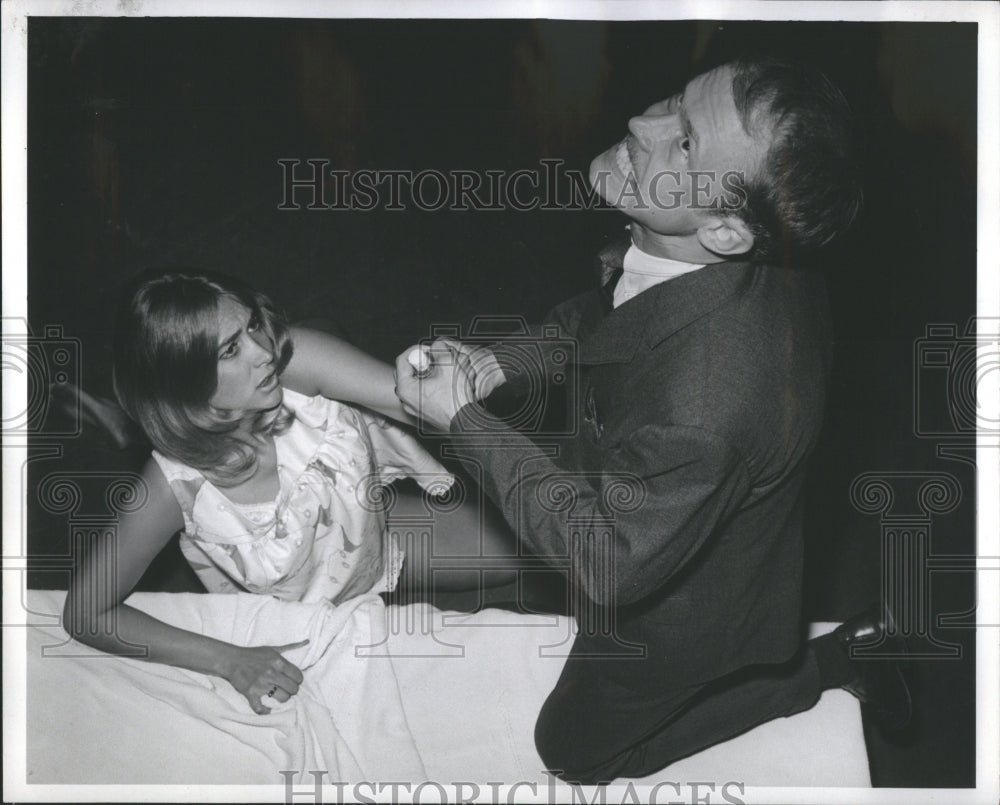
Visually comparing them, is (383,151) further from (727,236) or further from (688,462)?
(688,462)

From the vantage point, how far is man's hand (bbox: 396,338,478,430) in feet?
4.33

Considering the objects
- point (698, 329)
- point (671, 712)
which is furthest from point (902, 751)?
point (698, 329)

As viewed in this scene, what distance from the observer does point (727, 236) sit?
4.13 feet

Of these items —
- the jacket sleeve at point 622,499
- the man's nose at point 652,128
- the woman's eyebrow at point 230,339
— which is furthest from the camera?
the woman's eyebrow at point 230,339

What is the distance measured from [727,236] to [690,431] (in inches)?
11.5

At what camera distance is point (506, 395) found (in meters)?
1.41

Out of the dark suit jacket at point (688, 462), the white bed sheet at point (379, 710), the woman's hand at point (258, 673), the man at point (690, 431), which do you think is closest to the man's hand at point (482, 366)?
the man at point (690, 431)

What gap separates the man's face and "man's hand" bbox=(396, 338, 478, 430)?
0.32 meters

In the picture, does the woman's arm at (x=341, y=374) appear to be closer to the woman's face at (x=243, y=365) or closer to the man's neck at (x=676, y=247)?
the woman's face at (x=243, y=365)

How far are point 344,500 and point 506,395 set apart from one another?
29 centimetres

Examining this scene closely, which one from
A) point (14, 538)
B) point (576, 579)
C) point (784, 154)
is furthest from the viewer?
point (14, 538)

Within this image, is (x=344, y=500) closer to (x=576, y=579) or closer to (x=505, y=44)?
(x=576, y=579)

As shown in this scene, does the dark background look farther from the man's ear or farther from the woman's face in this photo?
the man's ear

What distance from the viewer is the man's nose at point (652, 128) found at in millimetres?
1264
